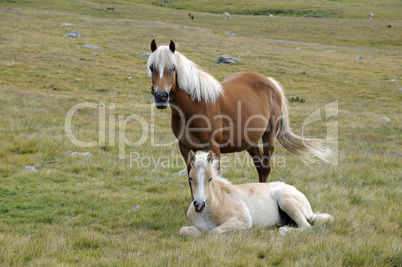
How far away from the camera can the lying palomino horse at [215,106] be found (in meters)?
5.87

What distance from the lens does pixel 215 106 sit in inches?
261

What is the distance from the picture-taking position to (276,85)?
28.8ft

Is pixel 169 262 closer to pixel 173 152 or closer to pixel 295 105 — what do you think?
pixel 173 152

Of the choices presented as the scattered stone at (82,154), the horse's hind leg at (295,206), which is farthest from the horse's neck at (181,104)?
the scattered stone at (82,154)

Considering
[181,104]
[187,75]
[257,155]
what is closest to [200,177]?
[181,104]

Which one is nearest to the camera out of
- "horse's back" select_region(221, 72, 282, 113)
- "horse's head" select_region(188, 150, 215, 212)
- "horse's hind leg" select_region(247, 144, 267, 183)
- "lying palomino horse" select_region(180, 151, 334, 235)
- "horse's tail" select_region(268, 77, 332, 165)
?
"horse's head" select_region(188, 150, 215, 212)

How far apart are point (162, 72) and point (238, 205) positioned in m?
2.55

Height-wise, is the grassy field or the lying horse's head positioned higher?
the lying horse's head

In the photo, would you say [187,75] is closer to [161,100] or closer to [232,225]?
[161,100]

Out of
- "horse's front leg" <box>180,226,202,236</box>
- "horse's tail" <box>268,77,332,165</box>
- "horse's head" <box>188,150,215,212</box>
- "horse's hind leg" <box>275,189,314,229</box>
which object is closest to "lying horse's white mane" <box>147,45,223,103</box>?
"horse's head" <box>188,150,215,212</box>

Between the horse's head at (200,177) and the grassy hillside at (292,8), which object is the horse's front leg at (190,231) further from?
the grassy hillside at (292,8)

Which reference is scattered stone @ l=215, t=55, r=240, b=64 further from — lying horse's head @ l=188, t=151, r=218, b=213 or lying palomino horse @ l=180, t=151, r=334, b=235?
lying horse's head @ l=188, t=151, r=218, b=213

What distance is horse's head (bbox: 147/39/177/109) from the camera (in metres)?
5.64

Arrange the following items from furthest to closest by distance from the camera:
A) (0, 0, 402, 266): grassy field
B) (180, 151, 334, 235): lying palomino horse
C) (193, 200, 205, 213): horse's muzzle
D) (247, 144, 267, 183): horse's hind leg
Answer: (247, 144, 267, 183): horse's hind leg, (180, 151, 334, 235): lying palomino horse, (193, 200, 205, 213): horse's muzzle, (0, 0, 402, 266): grassy field
